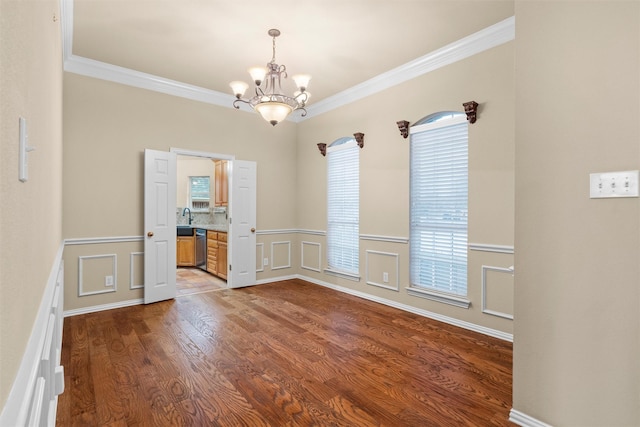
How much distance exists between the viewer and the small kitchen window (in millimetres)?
8383

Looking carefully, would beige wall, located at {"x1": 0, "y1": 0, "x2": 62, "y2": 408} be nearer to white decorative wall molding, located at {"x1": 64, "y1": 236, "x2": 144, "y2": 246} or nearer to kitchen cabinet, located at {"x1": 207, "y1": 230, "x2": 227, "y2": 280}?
white decorative wall molding, located at {"x1": 64, "y1": 236, "x2": 144, "y2": 246}

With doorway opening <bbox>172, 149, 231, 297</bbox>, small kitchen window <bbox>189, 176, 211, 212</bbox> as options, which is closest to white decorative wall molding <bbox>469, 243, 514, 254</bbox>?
doorway opening <bbox>172, 149, 231, 297</bbox>

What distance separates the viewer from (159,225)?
14.5 feet

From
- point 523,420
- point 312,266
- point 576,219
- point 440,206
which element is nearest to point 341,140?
point 440,206

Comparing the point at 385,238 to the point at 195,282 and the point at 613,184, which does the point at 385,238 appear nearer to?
the point at 613,184

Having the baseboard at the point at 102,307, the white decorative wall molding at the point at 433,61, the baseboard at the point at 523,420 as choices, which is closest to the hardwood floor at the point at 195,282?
the baseboard at the point at 102,307

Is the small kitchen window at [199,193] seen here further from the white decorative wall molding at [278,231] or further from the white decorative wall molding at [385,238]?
the white decorative wall molding at [385,238]

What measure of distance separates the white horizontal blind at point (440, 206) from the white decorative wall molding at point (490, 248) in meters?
0.14

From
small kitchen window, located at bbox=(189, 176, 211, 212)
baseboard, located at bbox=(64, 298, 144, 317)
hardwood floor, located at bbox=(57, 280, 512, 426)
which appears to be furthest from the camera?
small kitchen window, located at bbox=(189, 176, 211, 212)

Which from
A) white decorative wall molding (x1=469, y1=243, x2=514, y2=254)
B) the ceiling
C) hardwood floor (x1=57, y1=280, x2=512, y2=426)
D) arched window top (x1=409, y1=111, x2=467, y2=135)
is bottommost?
hardwood floor (x1=57, y1=280, x2=512, y2=426)

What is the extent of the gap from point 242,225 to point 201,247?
7.38ft

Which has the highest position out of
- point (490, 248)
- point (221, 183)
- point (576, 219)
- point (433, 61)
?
point (433, 61)

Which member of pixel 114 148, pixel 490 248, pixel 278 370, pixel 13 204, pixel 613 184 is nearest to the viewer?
pixel 13 204

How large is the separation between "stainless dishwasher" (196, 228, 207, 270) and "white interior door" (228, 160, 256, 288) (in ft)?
6.53
